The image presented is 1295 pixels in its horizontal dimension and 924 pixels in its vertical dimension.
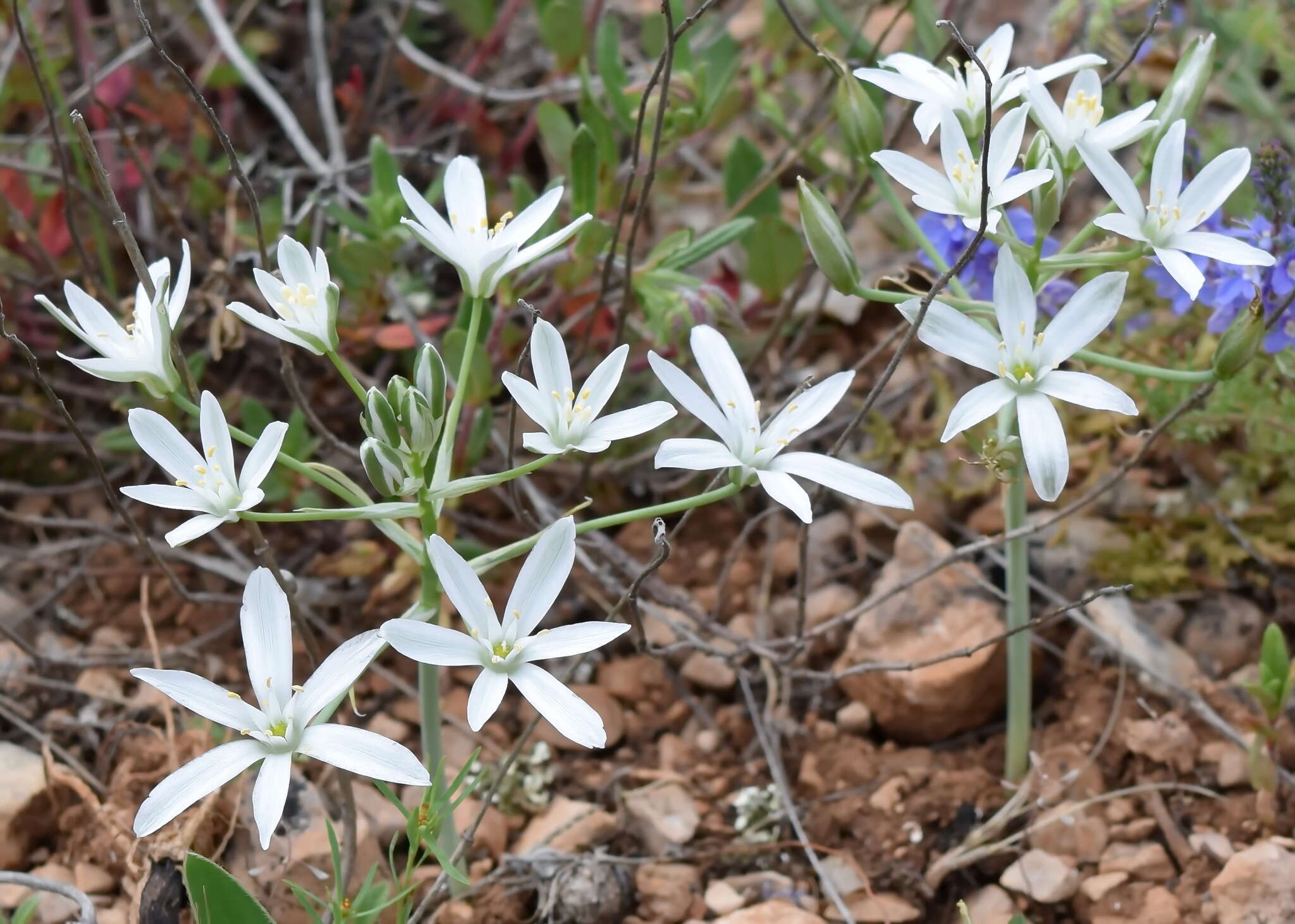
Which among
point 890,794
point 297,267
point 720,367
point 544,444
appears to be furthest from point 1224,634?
point 297,267

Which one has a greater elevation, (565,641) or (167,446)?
(167,446)

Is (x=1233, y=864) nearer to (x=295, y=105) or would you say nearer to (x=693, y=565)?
(x=693, y=565)

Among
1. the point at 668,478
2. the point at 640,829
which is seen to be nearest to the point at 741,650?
the point at 640,829

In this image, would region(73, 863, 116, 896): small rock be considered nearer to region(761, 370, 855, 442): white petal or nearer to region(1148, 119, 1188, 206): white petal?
region(761, 370, 855, 442): white petal

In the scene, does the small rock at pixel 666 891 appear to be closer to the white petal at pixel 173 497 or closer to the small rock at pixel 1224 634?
the white petal at pixel 173 497

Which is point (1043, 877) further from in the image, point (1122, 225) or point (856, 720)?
point (1122, 225)

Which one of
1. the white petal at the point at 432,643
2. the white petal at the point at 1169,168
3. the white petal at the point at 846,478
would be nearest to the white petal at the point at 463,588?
the white petal at the point at 432,643
